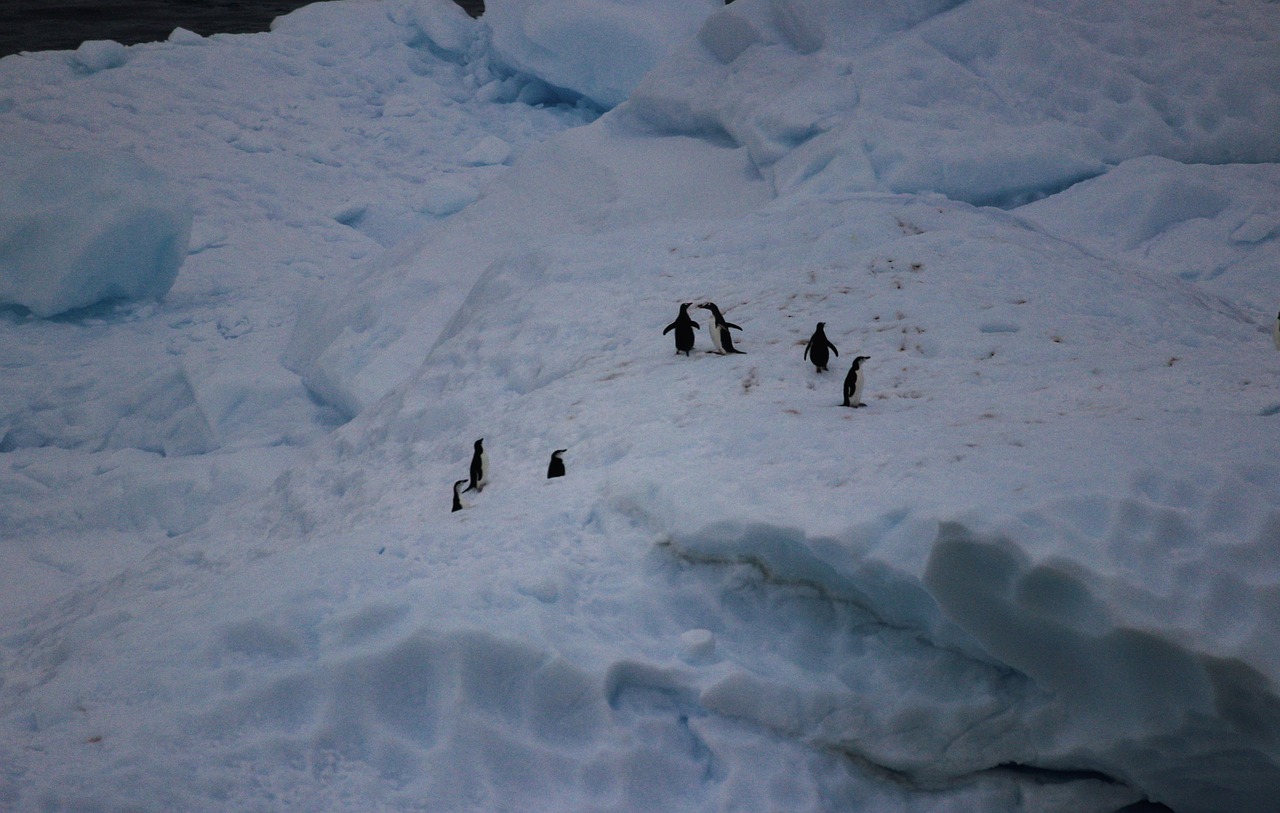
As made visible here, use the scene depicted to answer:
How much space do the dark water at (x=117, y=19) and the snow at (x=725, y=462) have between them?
35.7 ft

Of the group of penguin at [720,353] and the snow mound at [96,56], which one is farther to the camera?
the snow mound at [96,56]

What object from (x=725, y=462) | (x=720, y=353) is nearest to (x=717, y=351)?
(x=720, y=353)

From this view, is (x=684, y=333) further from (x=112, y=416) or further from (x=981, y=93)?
(x=112, y=416)

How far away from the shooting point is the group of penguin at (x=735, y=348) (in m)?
4.78

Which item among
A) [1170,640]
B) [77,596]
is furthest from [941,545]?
[77,596]

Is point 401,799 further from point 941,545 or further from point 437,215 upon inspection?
point 437,215

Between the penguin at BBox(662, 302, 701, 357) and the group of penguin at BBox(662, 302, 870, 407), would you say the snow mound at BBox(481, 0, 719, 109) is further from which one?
the penguin at BBox(662, 302, 701, 357)

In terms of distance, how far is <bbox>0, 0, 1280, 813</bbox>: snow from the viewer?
125 inches

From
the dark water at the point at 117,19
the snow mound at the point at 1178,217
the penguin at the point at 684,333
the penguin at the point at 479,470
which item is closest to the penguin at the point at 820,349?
the penguin at the point at 684,333

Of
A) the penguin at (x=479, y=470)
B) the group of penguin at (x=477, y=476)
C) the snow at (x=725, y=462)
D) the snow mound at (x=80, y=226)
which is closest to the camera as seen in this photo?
the snow at (x=725, y=462)

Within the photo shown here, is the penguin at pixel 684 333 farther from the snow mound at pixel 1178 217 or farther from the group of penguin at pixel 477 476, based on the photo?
the snow mound at pixel 1178 217

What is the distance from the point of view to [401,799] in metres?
3.12

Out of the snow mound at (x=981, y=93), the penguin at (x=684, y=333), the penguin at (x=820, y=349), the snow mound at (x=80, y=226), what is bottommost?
the snow mound at (x=80, y=226)

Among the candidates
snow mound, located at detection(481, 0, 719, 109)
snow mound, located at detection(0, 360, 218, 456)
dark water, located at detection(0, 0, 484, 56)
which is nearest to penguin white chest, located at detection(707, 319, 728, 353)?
snow mound, located at detection(0, 360, 218, 456)
